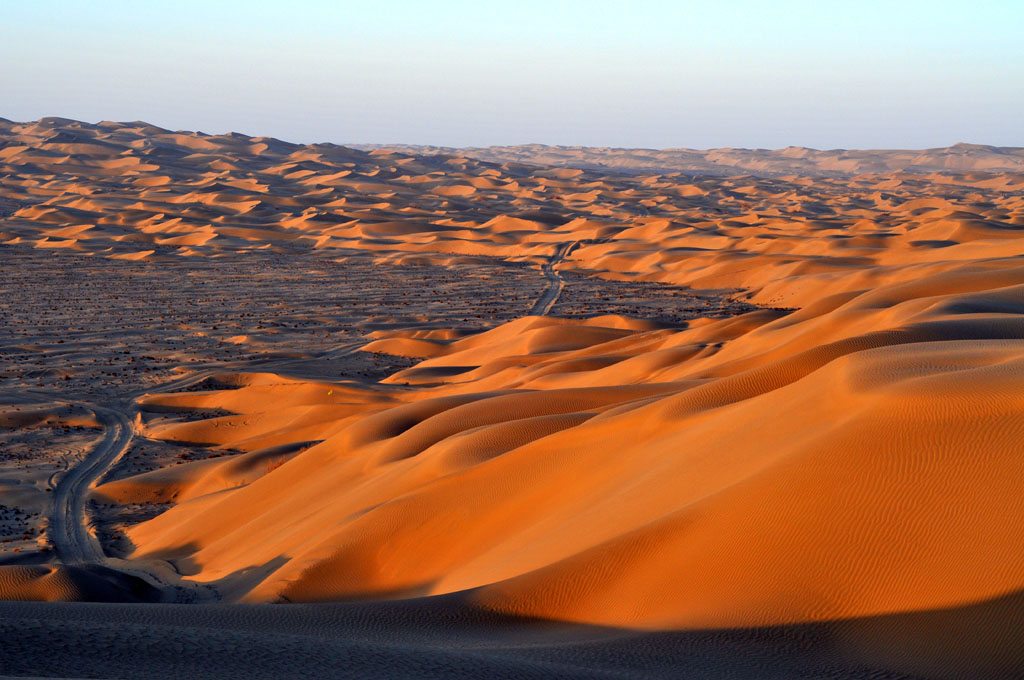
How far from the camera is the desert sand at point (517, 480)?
17.1ft

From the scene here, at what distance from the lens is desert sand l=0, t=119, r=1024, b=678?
17.1 ft

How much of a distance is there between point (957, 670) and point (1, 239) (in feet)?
167

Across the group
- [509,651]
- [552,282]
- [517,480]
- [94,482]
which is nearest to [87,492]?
[94,482]

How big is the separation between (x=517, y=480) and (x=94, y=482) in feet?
24.5

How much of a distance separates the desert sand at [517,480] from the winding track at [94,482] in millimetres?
71

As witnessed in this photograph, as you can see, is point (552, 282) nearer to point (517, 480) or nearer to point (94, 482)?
point (94, 482)

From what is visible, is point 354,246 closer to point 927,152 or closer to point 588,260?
point 588,260

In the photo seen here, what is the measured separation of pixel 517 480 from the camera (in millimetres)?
9594

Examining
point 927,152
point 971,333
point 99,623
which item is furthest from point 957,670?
point 927,152

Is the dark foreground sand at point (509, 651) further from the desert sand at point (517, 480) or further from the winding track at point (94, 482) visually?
the winding track at point (94, 482)

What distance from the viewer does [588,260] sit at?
44.3 meters

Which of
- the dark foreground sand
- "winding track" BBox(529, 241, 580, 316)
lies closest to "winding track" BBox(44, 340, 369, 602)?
the dark foreground sand

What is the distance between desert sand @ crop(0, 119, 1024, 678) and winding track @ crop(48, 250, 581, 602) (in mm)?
71

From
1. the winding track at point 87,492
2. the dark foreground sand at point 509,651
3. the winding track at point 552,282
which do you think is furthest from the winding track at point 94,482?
the winding track at point 552,282
